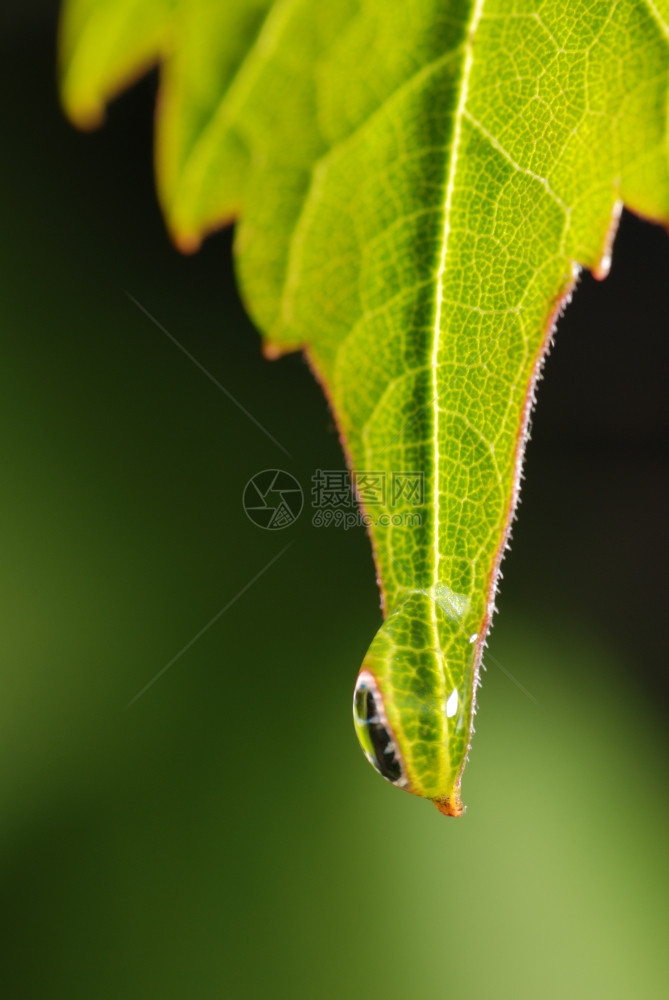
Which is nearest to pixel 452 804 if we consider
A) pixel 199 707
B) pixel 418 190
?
pixel 418 190

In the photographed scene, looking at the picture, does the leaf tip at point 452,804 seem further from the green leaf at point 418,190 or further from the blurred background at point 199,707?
the blurred background at point 199,707

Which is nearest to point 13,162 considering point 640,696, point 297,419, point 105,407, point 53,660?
point 105,407

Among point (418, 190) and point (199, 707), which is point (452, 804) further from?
point (199, 707)

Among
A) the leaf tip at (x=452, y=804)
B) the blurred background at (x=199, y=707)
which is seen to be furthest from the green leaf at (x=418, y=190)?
the blurred background at (x=199, y=707)

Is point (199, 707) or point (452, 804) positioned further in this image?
point (199, 707)

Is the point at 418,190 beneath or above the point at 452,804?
above

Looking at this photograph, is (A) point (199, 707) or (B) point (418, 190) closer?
(B) point (418, 190)
